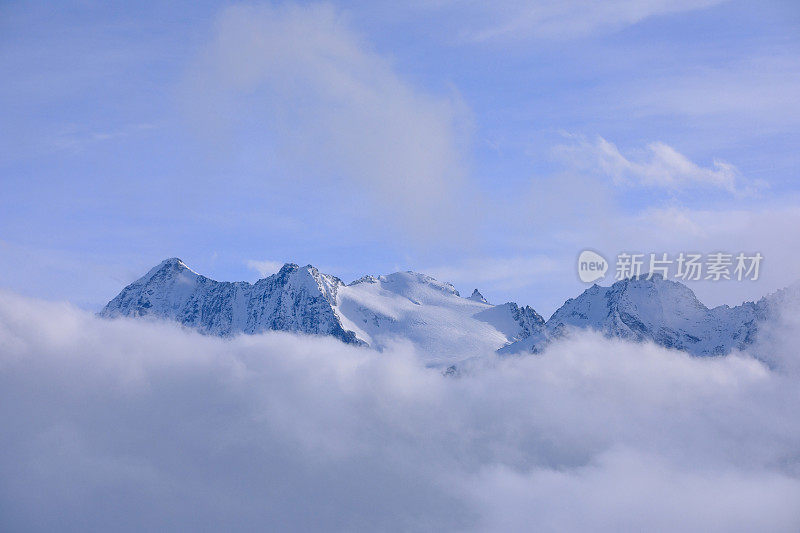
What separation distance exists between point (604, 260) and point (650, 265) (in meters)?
20.7

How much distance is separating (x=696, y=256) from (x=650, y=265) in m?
5.69

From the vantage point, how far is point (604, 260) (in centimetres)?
12150

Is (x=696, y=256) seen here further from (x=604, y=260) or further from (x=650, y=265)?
(x=604, y=260)

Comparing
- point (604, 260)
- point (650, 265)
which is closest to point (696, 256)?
point (650, 265)

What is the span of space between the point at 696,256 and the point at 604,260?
23511 mm

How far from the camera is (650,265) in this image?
100812 mm

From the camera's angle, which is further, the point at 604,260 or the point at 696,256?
the point at 604,260

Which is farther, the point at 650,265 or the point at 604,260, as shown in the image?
the point at 604,260
